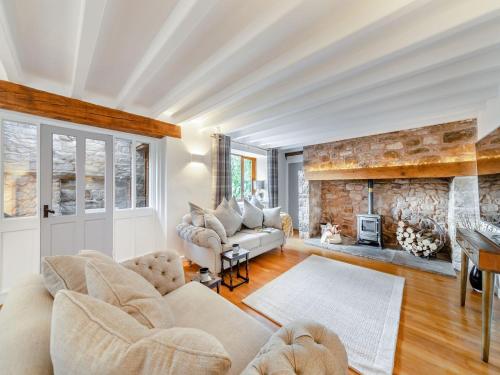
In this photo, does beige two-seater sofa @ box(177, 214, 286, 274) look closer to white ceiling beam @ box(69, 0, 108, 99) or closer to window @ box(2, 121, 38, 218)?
window @ box(2, 121, 38, 218)

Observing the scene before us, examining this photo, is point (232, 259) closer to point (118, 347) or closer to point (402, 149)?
point (118, 347)

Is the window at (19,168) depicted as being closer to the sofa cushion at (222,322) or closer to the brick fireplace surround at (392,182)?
the sofa cushion at (222,322)

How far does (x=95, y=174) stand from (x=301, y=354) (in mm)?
3211

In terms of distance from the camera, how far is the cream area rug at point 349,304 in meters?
1.54

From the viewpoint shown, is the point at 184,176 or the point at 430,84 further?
the point at 184,176

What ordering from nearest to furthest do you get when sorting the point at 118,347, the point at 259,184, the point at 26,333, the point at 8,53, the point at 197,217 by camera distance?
the point at 118,347 < the point at 26,333 < the point at 8,53 < the point at 197,217 < the point at 259,184

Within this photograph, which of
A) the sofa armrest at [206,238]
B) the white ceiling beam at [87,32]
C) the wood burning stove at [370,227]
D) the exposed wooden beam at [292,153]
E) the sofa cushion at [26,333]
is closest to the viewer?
the sofa cushion at [26,333]

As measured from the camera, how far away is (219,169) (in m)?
3.82

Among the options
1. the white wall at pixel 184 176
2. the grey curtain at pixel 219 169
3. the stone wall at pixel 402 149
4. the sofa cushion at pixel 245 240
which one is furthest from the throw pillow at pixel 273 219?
the stone wall at pixel 402 149

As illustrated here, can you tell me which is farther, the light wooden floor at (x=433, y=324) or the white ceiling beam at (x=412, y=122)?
the white ceiling beam at (x=412, y=122)

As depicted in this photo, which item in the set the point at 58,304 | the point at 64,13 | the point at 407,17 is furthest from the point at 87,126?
the point at 407,17

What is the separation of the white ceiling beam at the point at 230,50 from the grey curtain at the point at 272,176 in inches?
129

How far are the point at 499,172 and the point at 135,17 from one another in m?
3.30

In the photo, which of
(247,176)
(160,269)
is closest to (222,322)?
(160,269)
